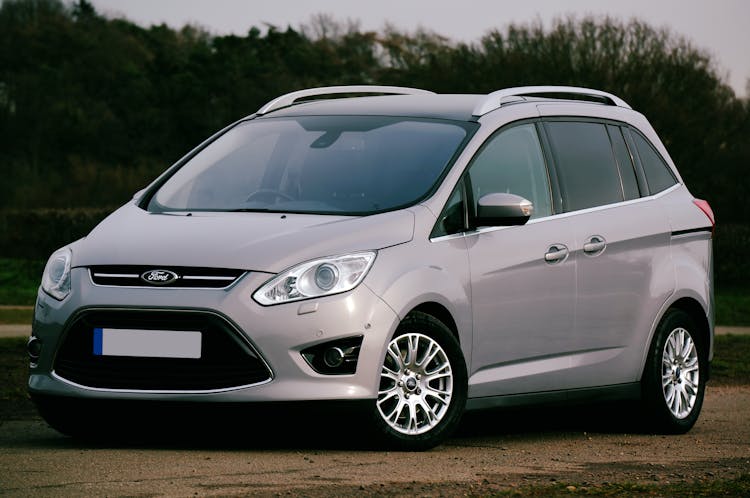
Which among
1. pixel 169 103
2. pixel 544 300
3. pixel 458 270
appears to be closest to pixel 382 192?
pixel 458 270

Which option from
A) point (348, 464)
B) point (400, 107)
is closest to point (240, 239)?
point (348, 464)

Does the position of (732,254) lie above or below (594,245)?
below

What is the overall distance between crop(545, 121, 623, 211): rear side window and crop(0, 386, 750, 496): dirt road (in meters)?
1.47

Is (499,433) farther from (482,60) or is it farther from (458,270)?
(482,60)

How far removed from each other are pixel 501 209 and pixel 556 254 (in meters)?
Answer: 0.69

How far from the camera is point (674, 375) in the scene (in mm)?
9430

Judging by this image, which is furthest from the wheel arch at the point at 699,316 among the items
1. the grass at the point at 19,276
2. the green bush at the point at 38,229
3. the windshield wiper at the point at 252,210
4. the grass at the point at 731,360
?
the green bush at the point at 38,229

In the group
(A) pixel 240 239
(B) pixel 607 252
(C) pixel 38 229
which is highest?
(A) pixel 240 239

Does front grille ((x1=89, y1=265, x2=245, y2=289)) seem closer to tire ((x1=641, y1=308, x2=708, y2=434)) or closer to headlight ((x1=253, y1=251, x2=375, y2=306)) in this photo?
headlight ((x1=253, y1=251, x2=375, y2=306))

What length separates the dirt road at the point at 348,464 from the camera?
611cm

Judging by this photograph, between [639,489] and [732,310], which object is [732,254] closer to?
[732,310]

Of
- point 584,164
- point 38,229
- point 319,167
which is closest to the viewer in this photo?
point 319,167

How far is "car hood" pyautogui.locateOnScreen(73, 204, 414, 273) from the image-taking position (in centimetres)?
704

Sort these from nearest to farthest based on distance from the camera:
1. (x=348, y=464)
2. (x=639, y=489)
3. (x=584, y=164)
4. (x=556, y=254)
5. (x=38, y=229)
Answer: (x=639, y=489) → (x=348, y=464) → (x=556, y=254) → (x=584, y=164) → (x=38, y=229)
